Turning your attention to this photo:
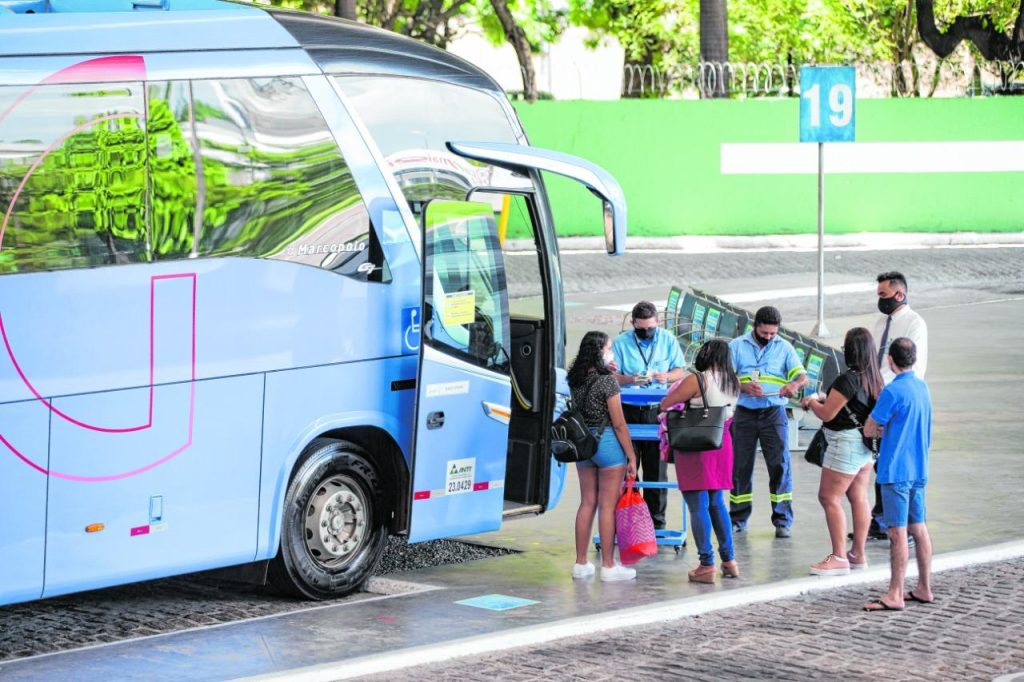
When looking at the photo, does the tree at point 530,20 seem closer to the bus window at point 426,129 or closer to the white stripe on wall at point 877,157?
the white stripe on wall at point 877,157

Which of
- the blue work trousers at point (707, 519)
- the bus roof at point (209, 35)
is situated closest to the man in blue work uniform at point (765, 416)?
the blue work trousers at point (707, 519)

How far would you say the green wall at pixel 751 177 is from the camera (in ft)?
102

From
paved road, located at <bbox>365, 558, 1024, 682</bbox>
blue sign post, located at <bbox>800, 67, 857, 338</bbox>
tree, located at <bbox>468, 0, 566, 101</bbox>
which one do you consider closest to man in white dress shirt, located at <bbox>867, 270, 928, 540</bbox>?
paved road, located at <bbox>365, 558, 1024, 682</bbox>

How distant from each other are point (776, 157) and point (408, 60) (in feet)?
68.9

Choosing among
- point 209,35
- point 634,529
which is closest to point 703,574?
point 634,529

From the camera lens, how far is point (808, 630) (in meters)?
9.58

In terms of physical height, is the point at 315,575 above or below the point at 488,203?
below

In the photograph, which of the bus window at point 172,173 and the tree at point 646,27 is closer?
the bus window at point 172,173

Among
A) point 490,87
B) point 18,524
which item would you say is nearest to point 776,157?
point 490,87

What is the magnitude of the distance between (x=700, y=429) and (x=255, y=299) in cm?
275

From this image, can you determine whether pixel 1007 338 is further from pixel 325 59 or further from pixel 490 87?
pixel 325 59

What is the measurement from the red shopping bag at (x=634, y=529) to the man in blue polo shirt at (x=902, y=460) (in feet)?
4.46

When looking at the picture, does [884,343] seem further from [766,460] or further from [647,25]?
[647,25]

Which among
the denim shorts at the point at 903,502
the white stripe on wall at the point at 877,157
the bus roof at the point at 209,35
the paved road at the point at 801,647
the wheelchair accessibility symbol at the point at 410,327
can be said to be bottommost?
the paved road at the point at 801,647
